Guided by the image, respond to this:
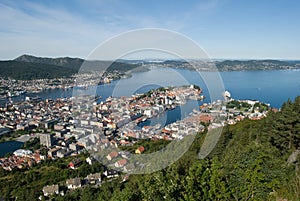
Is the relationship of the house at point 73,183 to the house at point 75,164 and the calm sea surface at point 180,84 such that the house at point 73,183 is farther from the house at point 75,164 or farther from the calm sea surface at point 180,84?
the calm sea surface at point 180,84

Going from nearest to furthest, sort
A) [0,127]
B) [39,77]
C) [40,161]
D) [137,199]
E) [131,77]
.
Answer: [137,199], [131,77], [40,161], [0,127], [39,77]

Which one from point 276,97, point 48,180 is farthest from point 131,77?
point 276,97

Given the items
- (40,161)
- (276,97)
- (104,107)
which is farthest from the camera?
(276,97)

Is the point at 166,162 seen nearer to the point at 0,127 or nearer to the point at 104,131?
the point at 104,131

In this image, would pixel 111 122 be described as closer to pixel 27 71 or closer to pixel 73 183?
pixel 73 183

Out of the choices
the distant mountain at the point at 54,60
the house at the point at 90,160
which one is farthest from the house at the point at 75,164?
the distant mountain at the point at 54,60

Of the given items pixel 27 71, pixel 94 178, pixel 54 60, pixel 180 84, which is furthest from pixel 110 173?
pixel 54 60
